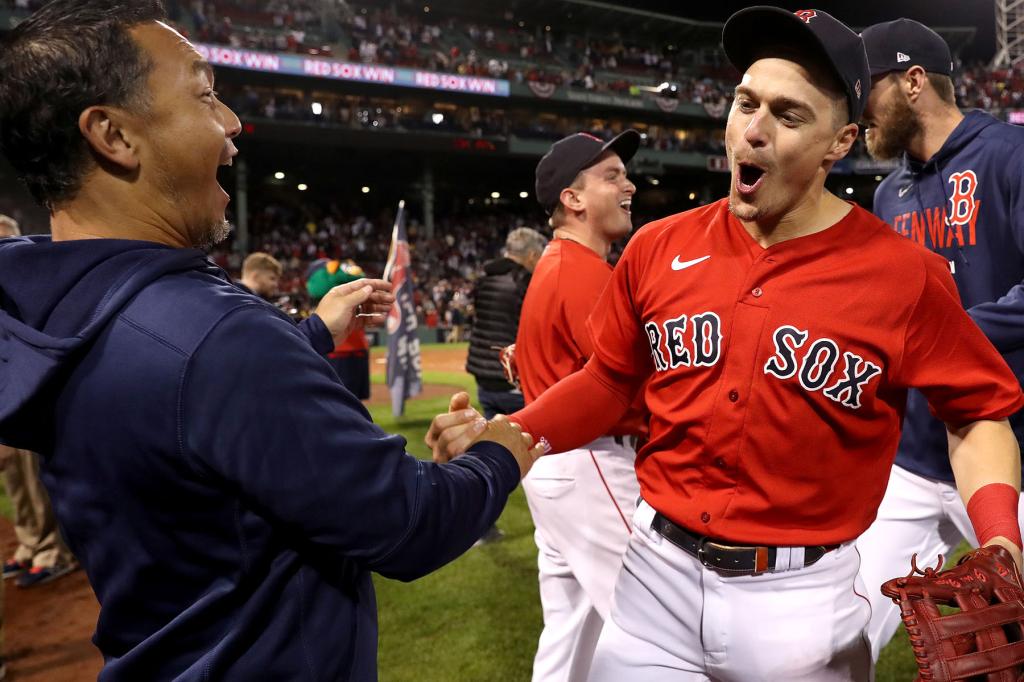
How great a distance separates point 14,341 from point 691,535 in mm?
→ 1525

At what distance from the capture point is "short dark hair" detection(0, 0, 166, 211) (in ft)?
3.84

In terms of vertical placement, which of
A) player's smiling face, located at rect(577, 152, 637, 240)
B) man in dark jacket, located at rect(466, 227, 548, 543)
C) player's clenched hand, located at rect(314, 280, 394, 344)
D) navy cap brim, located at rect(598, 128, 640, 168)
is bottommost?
man in dark jacket, located at rect(466, 227, 548, 543)

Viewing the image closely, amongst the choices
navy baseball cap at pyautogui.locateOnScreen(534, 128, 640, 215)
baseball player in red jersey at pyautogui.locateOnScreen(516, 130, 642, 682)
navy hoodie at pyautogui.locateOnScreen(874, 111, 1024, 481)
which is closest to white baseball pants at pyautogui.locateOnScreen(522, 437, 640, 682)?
baseball player in red jersey at pyautogui.locateOnScreen(516, 130, 642, 682)

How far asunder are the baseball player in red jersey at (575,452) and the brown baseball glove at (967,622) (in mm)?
1368

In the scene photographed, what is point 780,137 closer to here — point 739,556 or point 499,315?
point 739,556

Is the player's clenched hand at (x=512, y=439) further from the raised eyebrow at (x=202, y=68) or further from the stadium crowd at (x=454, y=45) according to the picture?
the stadium crowd at (x=454, y=45)

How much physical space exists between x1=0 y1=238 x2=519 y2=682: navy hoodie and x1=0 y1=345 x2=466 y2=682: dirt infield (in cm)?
297

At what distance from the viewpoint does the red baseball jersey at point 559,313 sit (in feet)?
9.86

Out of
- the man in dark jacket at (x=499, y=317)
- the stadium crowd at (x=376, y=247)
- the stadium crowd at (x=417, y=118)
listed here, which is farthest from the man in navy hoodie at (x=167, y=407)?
the stadium crowd at (x=417, y=118)

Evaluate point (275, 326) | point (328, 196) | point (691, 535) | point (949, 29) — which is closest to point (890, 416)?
point (691, 535)

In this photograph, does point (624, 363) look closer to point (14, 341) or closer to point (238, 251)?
point (14, 341)

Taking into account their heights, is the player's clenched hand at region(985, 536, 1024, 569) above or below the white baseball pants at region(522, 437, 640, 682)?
above

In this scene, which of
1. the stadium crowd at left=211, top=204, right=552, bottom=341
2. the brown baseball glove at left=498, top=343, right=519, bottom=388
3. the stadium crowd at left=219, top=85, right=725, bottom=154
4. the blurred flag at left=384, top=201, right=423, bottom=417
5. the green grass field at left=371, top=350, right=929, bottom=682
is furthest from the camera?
the stadium crowd at left=219, top=85, right=725, bottom=154

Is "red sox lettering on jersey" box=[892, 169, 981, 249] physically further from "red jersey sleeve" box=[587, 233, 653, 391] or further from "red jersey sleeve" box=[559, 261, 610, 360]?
"red jersey sleeve" box=[587, 233, 653, 391]
